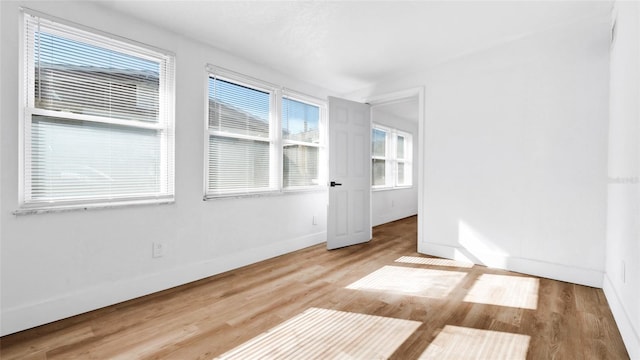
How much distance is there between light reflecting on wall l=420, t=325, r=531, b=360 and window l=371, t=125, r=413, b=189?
3982mm

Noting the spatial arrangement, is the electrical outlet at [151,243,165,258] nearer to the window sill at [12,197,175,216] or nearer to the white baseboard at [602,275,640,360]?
the window sill at [12,197,175,216]

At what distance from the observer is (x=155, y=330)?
6.63 feet

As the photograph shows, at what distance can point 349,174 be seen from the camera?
4340 millimetres

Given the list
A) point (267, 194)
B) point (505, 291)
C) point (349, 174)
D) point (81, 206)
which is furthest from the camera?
point (349, 174)

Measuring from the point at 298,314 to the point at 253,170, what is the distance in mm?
1944

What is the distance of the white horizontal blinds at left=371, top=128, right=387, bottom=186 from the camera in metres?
6.12

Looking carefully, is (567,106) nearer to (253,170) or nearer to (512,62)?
(512,62)

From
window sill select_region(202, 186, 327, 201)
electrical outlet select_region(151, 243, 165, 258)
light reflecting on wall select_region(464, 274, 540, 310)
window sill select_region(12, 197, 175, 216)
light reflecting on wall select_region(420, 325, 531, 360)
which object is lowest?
light reflecting on wall select_region(420, 325, 531, 360)

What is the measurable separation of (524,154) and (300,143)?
2.80 meters

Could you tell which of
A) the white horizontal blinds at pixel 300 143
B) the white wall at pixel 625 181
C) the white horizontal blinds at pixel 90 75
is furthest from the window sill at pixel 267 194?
the white wall at pixel 625 181

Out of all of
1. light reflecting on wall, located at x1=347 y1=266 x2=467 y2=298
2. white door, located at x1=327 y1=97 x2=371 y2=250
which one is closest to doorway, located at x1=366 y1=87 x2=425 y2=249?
white door, located at x1=327 y1=97 x2=371 y2=250

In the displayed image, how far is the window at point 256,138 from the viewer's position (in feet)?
10.6

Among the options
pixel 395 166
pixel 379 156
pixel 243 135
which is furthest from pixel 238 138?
pixel 395 166

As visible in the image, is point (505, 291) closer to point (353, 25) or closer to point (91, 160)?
point (353, 25)
